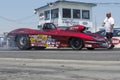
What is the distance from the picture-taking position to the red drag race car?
A: 17016 mm

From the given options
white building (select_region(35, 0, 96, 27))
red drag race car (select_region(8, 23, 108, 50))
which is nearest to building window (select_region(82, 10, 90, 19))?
white building (select_region(35, 0, 96, 27))

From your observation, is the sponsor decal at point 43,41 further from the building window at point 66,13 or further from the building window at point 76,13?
the building window at point 76,13

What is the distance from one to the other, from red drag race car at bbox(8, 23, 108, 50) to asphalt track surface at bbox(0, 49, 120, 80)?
359cm

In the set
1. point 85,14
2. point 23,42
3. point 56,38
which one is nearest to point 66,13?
point 85,14

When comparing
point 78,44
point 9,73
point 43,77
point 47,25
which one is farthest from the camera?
point 47,25

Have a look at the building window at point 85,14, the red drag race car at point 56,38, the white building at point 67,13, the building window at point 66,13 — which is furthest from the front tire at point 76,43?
the building window at point 85,14

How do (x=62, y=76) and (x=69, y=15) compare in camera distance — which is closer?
(x=62, y=76)

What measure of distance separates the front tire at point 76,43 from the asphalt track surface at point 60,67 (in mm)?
3593

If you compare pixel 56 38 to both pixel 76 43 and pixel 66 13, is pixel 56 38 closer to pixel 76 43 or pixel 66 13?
pixel 76 43

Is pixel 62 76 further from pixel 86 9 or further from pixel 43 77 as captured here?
pixel 86 9

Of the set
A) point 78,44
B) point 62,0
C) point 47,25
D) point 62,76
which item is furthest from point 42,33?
point 62,0

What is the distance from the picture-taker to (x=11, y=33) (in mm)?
19375

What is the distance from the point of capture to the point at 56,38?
17906 mm

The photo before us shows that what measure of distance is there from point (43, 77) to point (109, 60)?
302 centimetres
